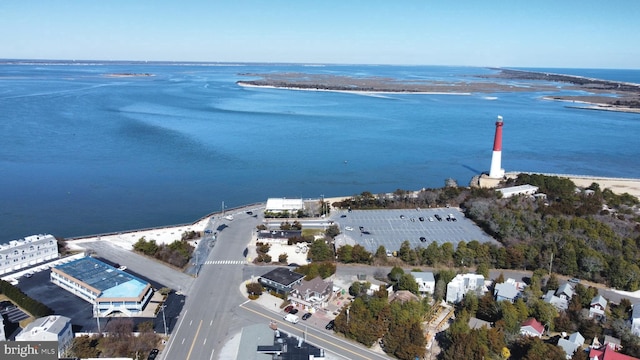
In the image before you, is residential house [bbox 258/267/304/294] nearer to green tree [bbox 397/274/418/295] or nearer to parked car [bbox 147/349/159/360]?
green tree [bbox 397/274/418/295]

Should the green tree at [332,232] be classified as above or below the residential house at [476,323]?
above

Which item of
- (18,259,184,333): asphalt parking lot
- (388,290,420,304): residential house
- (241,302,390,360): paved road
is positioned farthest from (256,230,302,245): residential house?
(388,290,420,304): residential house

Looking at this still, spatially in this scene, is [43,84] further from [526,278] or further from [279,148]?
[526,278]

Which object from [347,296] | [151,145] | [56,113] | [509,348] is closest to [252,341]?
[347,296]

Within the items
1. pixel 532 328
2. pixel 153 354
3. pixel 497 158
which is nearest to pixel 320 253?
pixel 153 354

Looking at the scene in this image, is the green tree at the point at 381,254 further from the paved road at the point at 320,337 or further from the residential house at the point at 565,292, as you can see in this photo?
the residential house at the point at 565,292

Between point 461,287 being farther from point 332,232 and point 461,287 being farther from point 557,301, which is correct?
point 332,232

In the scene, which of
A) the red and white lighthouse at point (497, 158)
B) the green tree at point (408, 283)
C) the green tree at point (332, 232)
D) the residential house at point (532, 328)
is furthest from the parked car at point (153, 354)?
the red and white lighthouse at point (497, 158)
